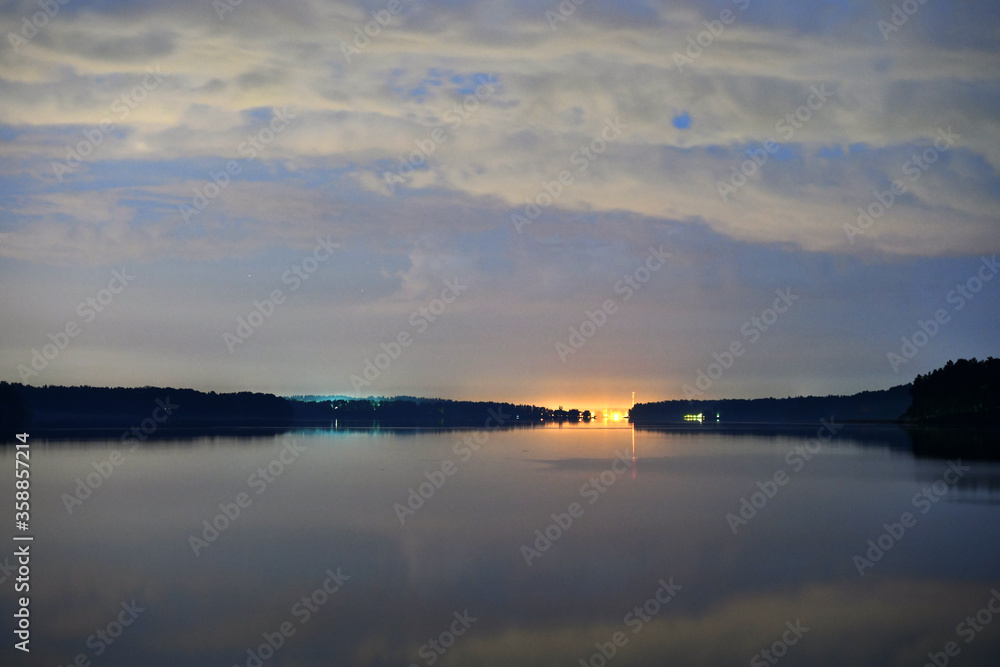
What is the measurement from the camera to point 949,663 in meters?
12.3

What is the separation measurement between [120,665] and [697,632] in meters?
8.32

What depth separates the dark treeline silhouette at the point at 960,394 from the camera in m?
122

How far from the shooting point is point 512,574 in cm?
1823

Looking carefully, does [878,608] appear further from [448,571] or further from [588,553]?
[448,571]

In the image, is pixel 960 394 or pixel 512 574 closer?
pixel 512 574

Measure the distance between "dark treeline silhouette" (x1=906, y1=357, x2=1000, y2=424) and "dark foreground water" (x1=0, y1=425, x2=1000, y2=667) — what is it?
97226mm

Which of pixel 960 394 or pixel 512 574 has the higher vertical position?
pixel 960 394

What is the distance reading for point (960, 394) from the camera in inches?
5049

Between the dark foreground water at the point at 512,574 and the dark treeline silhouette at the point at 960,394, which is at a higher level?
the dark treeline silhouette at the point at 960,394

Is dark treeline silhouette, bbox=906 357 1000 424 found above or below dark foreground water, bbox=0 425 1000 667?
above

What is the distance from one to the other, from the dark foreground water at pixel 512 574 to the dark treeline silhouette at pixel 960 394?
319ft

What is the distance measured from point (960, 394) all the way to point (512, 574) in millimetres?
127615

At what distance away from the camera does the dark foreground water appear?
43.3 ft

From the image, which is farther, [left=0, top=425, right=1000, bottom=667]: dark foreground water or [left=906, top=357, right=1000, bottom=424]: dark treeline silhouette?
[left=906, top=357, right=1000, bottom=424]: dark treeline silhouette
